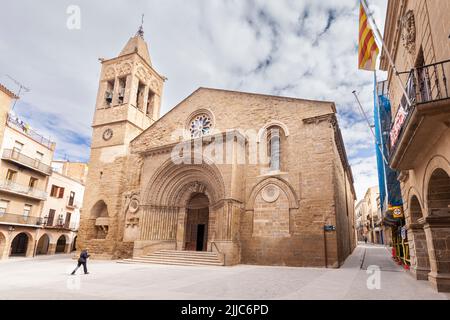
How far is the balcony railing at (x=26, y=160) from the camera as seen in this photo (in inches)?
722

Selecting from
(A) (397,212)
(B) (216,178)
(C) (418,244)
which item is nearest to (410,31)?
(C) (418,244)

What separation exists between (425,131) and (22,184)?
23.1 metres

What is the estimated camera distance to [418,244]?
8383mm

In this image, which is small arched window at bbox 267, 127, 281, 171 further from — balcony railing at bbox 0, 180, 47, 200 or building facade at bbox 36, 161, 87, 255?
building facade at bbox 36, 161, 87, 255

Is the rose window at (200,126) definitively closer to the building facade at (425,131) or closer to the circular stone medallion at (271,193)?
the circular stone medallion at (271,193)

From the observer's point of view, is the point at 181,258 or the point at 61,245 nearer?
the point at 181,258

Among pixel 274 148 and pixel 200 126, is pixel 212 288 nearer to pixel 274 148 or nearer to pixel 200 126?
pixel 274 148

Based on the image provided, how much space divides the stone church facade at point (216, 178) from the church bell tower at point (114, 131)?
0.25ft

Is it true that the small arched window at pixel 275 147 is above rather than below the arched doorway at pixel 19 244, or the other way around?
above

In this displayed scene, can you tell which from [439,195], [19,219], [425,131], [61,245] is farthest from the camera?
[61,245]

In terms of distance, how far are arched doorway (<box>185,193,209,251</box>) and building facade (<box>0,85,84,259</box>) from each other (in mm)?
12010

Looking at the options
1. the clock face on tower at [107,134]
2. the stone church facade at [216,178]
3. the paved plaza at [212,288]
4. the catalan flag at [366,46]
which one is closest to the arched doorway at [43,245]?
the stone church facade at [216,178]

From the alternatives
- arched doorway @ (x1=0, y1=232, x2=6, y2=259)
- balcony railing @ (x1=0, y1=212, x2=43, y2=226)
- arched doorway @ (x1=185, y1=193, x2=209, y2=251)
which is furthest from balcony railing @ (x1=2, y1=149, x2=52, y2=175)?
arched doorway @ (x1=185, y1=193, x2=209, y2=251)
